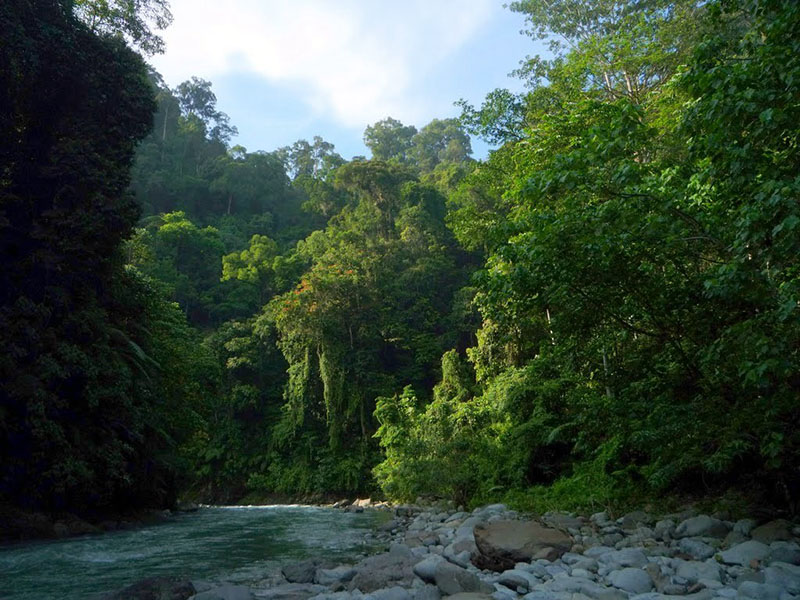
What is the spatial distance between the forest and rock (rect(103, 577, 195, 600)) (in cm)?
426

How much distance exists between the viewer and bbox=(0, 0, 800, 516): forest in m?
4.67

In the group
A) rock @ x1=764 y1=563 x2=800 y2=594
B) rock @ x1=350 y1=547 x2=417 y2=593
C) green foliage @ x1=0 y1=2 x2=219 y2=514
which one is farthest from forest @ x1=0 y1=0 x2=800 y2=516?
rock @ x1=350 y1=547 x2=417 y2=593

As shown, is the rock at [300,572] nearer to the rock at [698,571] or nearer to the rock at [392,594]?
the rock at [392,594]

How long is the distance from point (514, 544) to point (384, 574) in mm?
1391

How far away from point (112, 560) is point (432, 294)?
68.9ft

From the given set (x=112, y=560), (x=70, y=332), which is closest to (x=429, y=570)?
(x=112, y=560)

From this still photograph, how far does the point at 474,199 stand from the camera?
1119 inches

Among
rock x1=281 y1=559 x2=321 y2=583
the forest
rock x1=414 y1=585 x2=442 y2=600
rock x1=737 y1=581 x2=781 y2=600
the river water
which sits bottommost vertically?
the river water

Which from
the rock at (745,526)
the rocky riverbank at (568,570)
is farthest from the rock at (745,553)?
the rock at (745,526)

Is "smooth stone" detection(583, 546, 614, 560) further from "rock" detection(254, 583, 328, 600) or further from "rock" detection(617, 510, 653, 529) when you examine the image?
"rock" detection(254, 583, 328, 600)

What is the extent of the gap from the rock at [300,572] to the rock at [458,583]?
5.90ft

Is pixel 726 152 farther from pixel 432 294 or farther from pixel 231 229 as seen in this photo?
pixel 231 229

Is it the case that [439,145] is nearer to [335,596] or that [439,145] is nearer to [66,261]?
→ [66,261]

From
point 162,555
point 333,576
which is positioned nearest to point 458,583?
point 333,576
